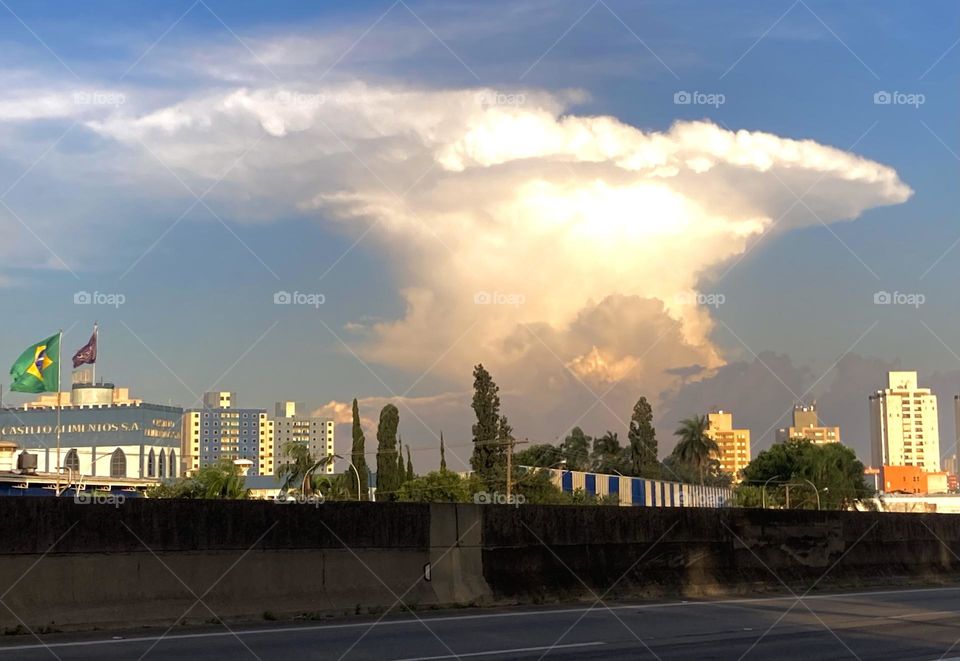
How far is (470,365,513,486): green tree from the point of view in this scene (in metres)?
102

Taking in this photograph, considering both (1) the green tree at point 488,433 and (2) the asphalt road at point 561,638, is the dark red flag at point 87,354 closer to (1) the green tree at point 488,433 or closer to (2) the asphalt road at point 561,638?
(1) the green tree at point 488,433

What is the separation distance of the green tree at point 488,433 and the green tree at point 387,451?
22.0ft

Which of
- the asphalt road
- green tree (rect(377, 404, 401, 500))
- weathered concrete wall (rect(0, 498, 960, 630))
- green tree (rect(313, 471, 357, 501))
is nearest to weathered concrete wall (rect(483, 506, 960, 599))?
weathered concrete wall (rect(0, 498, 960, 630))

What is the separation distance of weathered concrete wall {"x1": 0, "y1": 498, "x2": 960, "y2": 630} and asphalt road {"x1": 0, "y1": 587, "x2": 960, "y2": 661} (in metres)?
0.73

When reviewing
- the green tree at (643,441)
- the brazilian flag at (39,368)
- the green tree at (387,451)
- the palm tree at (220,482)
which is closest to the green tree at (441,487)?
the green tree at (387,451)

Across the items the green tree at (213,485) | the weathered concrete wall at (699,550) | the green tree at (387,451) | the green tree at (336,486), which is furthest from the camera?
the green tree at (336,486)

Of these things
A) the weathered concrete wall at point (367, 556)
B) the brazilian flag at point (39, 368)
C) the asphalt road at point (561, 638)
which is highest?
the brazilian flag at point (39, 368)

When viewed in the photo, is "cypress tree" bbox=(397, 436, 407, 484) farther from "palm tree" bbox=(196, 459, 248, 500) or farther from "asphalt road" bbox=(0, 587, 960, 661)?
"asphalt road" bbox=(0, 587, 960, 661)

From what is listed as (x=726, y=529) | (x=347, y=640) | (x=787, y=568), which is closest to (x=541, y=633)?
(x=347, y=640)

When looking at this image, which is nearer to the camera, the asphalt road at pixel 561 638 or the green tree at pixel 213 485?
the asphalt road at pixel 561 638

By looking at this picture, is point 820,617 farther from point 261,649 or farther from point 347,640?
point 261,649

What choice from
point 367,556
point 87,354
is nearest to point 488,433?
point 87,354

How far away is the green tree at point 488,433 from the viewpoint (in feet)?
336

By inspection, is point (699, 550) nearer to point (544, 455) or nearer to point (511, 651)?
point (511, 651)
